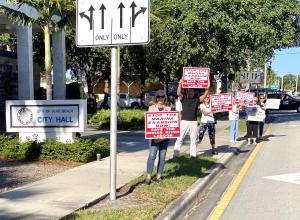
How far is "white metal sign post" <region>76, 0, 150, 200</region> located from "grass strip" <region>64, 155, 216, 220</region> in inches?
26.5

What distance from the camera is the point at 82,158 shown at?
12.1 m

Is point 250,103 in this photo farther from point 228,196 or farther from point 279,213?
point 279,213

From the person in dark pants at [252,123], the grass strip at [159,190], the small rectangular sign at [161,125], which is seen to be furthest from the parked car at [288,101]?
the small rectangular sign at [161,125]

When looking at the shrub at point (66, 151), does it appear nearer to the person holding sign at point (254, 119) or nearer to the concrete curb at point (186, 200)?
the concrete curb at point (186, 200)

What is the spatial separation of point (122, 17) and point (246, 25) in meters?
19.3

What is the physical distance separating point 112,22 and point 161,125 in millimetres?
2230

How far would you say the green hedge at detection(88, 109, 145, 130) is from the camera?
23.0 m

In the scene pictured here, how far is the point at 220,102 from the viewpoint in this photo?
1591cm

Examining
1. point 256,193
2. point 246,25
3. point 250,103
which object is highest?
point 246,25

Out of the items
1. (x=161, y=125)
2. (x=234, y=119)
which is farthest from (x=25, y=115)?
(x=234, y=119)

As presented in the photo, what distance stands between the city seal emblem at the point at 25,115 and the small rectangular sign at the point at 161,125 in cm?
488

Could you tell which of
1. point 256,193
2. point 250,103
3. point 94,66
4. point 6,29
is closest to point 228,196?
point 256,193

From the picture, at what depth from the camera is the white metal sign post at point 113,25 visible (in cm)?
770

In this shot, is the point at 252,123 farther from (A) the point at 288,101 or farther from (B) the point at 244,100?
(A) the point at 288,101
